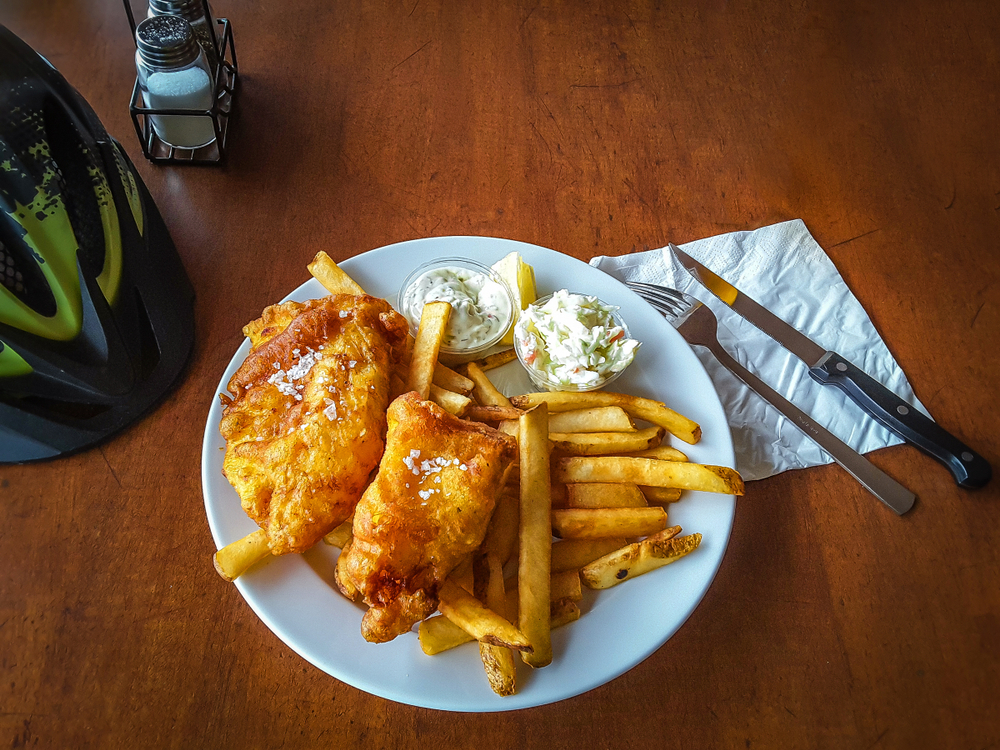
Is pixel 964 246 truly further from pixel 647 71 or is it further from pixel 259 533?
pixel 259 533

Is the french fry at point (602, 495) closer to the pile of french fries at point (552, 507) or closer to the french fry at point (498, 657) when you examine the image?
the pile of french fries at point (552, 507)

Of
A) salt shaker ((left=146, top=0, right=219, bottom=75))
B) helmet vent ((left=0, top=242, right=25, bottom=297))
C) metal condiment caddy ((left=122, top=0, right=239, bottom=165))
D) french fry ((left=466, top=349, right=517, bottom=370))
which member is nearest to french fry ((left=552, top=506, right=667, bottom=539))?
french fry ((left=466, top=349, right=517, bottom=370))

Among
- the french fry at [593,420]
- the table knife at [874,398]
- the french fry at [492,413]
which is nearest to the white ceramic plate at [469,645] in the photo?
the french fry at [593,420]

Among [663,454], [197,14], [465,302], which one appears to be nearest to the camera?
[663,454]

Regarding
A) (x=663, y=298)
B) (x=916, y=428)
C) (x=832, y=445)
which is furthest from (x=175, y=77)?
(x=916, y=428)

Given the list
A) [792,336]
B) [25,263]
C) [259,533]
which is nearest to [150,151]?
[25,263]

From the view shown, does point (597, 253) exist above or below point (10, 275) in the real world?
below

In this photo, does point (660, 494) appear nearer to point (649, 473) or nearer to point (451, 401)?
point (649, 473)
